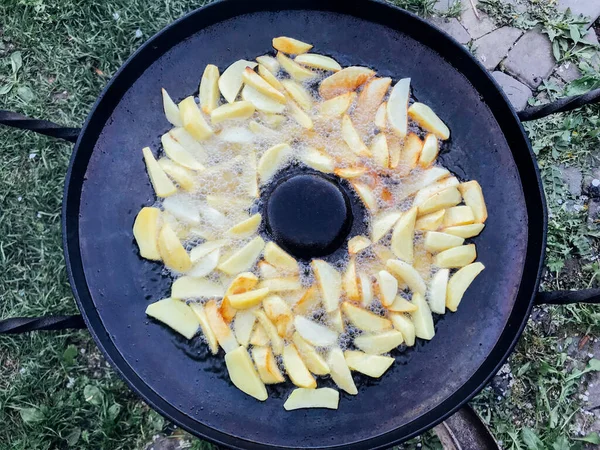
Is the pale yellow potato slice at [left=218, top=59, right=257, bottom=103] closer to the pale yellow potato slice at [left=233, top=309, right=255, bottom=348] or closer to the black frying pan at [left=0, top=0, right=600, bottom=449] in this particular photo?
the black frying pan at [left=0, top=0, right=600, bottom=449]

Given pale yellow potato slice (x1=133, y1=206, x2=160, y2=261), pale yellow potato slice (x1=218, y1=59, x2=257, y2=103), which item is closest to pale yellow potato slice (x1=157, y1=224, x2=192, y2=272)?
pale yellow potato slice (x1=133, y1=206, x2=160, y2=261)

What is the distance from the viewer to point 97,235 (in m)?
2.06

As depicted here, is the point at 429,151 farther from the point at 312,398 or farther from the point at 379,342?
the point at 312,398

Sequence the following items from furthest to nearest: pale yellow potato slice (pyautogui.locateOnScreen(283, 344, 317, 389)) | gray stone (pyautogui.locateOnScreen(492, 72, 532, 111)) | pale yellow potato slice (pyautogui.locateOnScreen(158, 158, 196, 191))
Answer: gray stone (pyautogui.locateOnScreen(492, 72, 532, 111)), pale yellow potato slice (pyautogui.locateOnScreen(158, 158, 196, 191)), pale yellow potato slice (pyautogui.locateOnScreen(283, 344, 317, 389))

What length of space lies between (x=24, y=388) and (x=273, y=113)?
1.90 meters

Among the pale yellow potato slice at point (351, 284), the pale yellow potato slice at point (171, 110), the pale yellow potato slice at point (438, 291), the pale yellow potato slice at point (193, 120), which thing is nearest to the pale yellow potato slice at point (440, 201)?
the pale yellow potato slice at point (438, 291)

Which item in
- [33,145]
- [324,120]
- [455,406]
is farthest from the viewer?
[33,145]

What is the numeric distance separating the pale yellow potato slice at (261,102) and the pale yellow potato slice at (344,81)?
0.17 meters

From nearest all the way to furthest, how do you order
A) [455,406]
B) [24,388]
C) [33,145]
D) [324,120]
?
[455,406] < [324,120] < [24,388] < [33,145]

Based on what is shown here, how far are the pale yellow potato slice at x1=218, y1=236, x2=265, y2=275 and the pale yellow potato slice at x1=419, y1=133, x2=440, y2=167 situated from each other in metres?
0.64

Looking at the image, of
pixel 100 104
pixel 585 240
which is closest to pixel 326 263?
pixel 100 104

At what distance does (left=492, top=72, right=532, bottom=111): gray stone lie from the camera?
3033 millimetres

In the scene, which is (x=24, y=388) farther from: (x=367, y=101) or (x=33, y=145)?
(x=367, y=101)

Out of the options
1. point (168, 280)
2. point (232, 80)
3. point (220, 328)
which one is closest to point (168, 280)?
point (168, 280)
